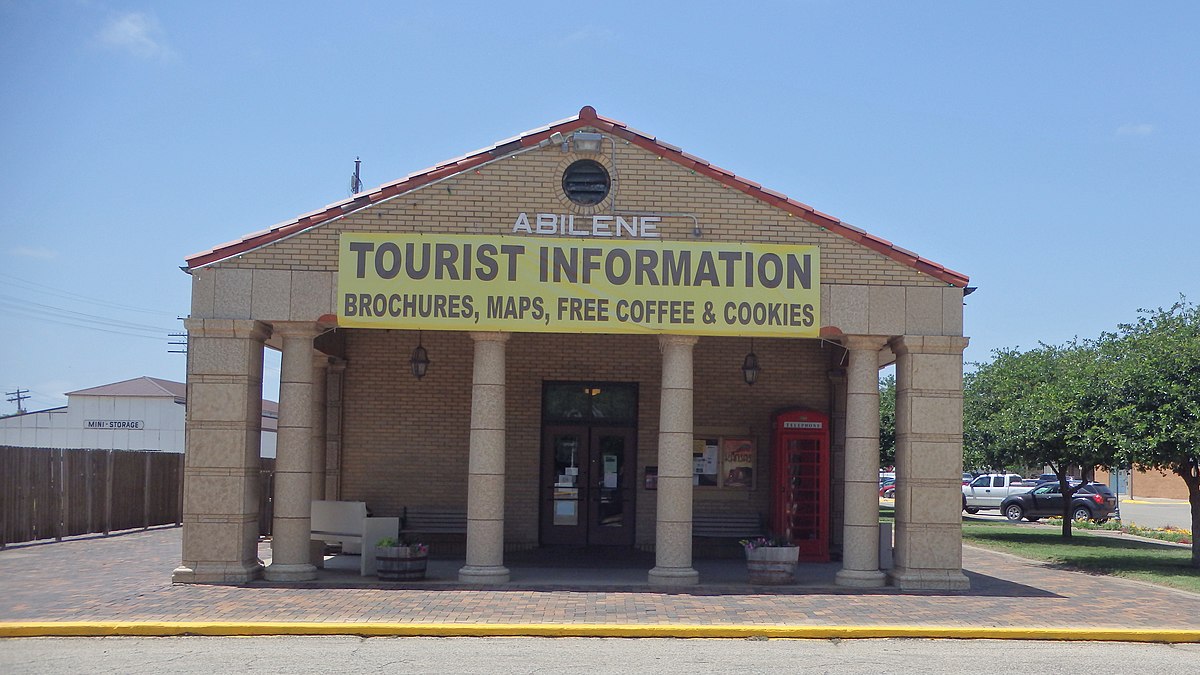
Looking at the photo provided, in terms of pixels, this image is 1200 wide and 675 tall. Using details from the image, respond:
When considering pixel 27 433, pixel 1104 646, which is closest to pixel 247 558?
pixel 1104 646

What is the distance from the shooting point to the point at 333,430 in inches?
779

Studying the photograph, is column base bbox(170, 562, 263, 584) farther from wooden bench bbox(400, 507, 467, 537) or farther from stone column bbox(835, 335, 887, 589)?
stone column bbox(835, 335, 887, 589)

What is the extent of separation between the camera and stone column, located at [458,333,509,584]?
15.4 meters

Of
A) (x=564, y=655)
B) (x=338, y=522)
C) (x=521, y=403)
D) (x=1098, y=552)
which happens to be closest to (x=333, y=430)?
(x=338, y=522)

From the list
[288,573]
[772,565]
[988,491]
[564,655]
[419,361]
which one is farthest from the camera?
[988,491]

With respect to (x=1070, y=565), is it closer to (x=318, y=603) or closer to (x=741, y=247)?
(x=741, y=247)

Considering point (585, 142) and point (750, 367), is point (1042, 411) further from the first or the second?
point (585, 142)

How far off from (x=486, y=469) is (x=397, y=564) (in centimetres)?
178

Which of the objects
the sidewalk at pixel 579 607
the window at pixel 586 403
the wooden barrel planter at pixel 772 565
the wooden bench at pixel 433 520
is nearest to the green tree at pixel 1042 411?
the sidewalk at pixel 579 607

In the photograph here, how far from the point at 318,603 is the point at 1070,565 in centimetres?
1375

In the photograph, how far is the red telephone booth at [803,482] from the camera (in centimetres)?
1930

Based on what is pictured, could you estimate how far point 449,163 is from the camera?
51.3 ft

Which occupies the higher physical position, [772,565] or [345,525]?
[345,525]

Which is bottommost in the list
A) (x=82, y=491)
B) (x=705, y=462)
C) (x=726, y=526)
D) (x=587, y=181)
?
(x=726, y=526)
